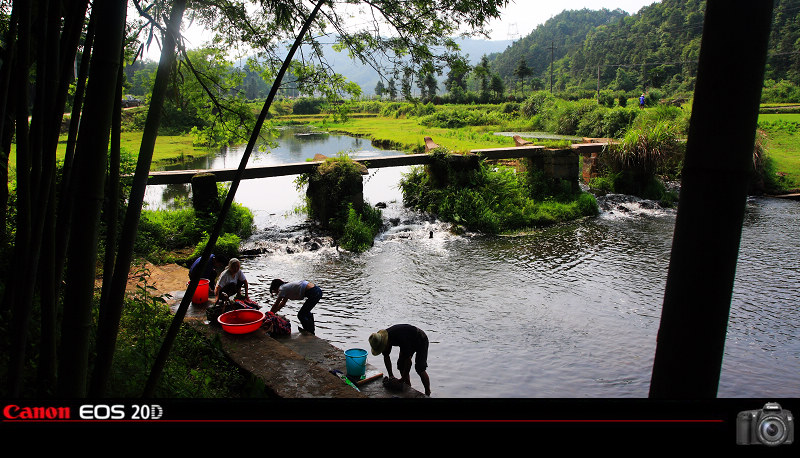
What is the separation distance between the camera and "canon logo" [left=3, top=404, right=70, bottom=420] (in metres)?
1.17

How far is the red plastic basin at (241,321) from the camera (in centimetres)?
581

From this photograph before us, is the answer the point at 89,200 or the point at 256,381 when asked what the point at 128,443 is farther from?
the point at 256,381

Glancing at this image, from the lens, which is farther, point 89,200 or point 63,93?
point 63,93

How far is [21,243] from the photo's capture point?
7.42 ft

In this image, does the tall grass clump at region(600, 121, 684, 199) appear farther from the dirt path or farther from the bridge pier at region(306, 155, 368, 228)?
the dirt path

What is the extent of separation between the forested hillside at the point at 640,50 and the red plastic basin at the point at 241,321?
14.0 m

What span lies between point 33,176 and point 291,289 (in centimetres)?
487

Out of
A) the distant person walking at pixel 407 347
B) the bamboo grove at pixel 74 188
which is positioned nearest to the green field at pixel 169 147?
the distant person walking at pixel 407 347

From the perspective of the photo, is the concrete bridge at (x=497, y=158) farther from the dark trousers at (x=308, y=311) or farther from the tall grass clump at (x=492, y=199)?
the dark trousers at (x=308, y=311)

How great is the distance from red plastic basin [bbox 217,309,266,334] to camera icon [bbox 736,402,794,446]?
17.4 ft

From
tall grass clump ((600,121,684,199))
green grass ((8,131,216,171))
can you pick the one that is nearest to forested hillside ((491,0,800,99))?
tall grass clump ((600,121,684,199))

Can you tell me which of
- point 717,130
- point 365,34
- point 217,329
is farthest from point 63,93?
point 217,329

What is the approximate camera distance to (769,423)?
1.07 metres

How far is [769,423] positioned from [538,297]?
766cm
